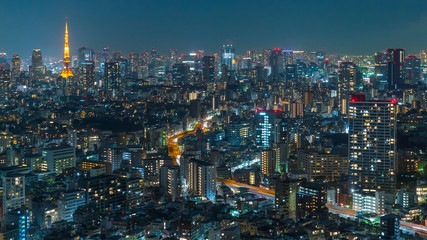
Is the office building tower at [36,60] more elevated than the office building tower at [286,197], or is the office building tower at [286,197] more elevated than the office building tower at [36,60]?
the office building tower at [36,60]

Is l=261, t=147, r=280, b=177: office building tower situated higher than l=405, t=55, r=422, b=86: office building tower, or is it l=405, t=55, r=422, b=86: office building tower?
l=405, t=55, r=422, b=86: office building tower

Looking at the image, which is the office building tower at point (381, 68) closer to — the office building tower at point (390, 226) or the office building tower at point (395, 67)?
the office building tower at point (395, 67)

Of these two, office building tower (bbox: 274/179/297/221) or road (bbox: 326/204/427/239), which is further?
office building tower (bbox: 274/179/297/221)

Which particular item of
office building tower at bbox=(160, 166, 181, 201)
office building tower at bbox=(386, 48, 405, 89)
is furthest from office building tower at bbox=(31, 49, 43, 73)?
office building tower at bbox=(160, 166, 181, 201)

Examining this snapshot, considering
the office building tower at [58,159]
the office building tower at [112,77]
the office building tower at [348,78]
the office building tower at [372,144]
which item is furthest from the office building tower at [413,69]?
the office building tower at [58,159]

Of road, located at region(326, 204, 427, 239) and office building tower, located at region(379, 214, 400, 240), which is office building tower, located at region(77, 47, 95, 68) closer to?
road, located at region(326, 204, 427, 239)

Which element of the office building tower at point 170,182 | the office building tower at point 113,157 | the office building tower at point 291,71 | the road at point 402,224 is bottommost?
the road at point 402,224
